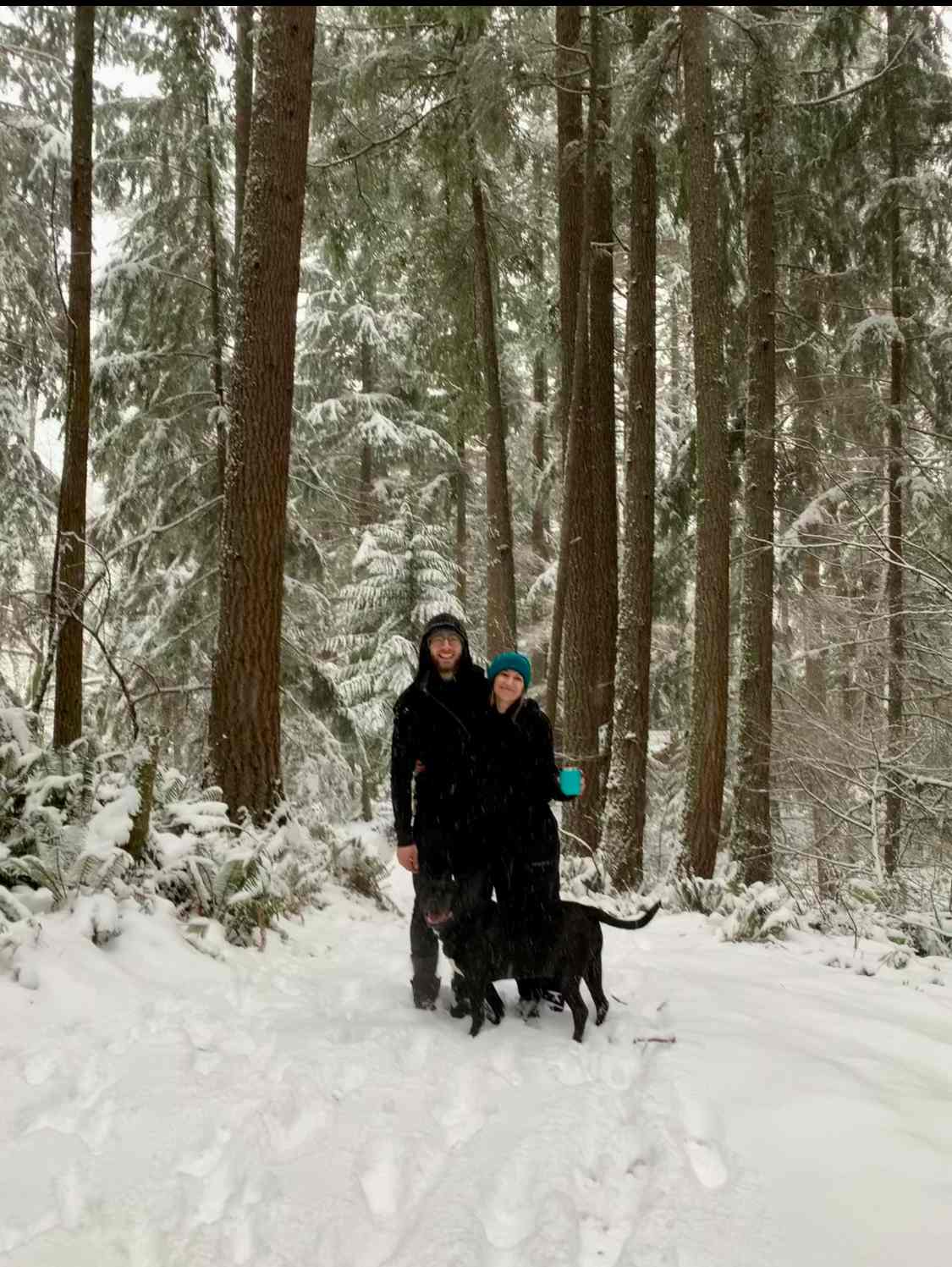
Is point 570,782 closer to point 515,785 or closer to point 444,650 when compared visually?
point 515,785

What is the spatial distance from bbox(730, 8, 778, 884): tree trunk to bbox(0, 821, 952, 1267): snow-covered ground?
575 centimetres

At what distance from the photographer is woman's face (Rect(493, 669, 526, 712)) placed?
417 centimetres

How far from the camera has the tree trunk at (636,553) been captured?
906 centimetres

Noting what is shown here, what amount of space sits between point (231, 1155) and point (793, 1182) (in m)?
1.67

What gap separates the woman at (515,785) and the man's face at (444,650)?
0.63 ft

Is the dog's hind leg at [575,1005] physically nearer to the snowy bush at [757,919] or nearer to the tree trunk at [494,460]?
the snowy bush at [757,919]

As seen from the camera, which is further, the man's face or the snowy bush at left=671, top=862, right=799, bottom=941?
the snowy bush at left=671, top=862, right=799, bottom=941

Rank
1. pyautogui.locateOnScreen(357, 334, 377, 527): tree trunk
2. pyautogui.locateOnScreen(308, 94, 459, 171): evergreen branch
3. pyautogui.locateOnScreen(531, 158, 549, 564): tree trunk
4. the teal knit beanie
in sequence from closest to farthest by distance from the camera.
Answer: the teal knit beanie → pyautogui.locateOnScreen(308, 94, 459, 171): evergreen branch → pyautogui.locateOnScreen(531, 158, 549, 564): tree trunk → pyautogui.locateOnScreen(357, 334, 377, 527): tree trunk

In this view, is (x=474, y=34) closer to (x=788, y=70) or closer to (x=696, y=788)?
(x=788, y=70)

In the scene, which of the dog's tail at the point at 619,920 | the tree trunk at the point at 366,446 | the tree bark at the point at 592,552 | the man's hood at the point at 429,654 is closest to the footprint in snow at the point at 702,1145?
the dog's tail at the point at 619,920

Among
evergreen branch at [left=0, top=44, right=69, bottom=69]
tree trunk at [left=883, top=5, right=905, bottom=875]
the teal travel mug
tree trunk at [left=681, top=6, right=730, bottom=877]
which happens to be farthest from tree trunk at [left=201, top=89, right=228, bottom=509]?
tree trunk at [left=883, top=5, right=905, bottom=875]

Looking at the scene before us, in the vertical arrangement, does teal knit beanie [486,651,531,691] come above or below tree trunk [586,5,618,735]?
below

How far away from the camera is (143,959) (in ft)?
13.5

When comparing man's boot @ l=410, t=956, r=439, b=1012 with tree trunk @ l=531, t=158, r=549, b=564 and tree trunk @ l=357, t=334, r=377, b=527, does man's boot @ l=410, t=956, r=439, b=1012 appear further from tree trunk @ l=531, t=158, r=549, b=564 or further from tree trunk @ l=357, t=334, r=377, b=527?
tree trunk @ l=357, t=334, r=377, b=527
